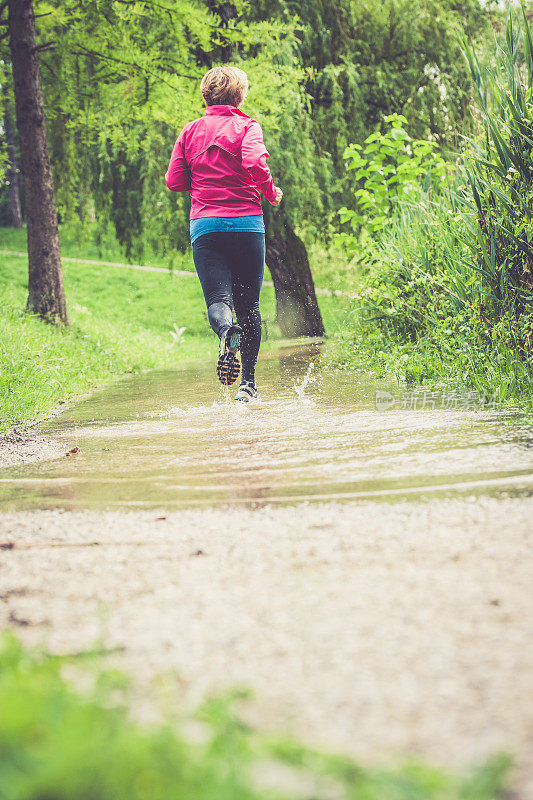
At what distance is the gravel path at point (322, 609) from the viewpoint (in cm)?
140

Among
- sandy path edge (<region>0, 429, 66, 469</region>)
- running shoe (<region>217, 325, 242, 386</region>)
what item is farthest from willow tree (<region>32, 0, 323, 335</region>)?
sandy path edge (<region>0, 429, 66, 469</region>)

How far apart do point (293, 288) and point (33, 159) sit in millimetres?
6204

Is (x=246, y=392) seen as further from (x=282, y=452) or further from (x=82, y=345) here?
(x=82, y=345)

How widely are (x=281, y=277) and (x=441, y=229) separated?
31.4 ft

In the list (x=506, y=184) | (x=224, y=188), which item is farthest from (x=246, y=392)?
(x=506, y=184)

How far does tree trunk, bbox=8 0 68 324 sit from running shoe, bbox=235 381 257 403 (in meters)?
5.84

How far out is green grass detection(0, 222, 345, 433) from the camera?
22.1 ft

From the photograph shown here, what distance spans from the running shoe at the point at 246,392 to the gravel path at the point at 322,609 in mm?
3065

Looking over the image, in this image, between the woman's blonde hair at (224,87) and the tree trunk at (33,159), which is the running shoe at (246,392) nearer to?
the woman's blonde hair at (224,87)

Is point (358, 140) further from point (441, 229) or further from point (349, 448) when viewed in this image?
point (349, 448)

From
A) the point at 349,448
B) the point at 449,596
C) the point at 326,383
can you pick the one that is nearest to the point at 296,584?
the point at 449,596

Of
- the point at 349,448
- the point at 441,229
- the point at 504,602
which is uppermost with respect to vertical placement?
the point at 441,229

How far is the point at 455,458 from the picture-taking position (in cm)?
342

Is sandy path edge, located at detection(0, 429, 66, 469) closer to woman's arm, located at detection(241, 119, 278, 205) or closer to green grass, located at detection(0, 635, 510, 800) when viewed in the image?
woman's arm, located at detection(241, 119, 278, 205)
